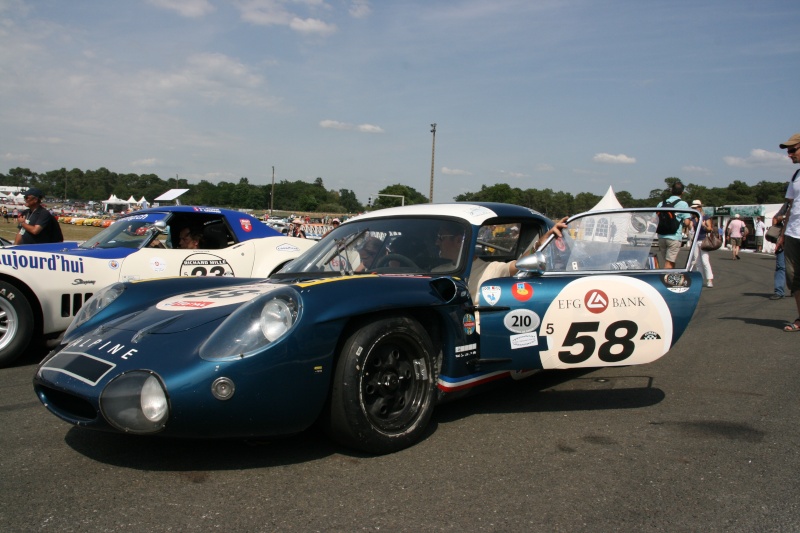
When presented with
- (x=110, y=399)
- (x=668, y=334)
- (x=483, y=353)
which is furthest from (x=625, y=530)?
(x=110, y=399)

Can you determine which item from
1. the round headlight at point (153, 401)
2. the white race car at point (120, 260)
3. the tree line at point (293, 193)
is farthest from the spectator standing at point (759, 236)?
the round headlight at point (153, 401)

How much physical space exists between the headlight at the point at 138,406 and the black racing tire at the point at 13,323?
9.96ft

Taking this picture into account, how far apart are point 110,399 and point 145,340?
1.25ft

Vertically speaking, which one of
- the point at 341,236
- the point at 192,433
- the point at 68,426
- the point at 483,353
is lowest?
the point at 68,426

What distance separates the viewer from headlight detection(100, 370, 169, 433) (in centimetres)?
261

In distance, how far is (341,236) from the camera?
4445 mm

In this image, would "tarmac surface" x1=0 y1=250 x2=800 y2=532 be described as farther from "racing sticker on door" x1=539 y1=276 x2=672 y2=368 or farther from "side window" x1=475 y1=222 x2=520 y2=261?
"side window" x1=475 y1=222 x2=520 y2=261

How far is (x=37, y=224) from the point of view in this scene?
7.36 m

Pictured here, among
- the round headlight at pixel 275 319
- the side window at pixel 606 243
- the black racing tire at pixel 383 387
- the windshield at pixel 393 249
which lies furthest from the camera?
the side window at pixel 606 243

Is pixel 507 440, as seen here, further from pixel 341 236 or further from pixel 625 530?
pixel 341 236

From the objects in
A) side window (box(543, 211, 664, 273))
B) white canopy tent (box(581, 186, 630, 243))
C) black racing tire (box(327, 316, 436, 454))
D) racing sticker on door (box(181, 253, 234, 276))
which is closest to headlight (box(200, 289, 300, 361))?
black racing tire (box(327, 316, 436, 454))

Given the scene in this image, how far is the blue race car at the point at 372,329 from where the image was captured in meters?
Answer: 2.67

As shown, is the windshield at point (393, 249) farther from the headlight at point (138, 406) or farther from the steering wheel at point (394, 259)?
the headlight at point (138, 406)

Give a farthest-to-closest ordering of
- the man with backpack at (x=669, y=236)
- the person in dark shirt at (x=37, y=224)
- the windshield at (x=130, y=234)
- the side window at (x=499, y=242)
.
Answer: the person in dark shirt at (x=37, y=224)
the windshield at (x=130, y=234)
the side window at (x=499, y=242)
the man with backpack at (x=669, y=236)
